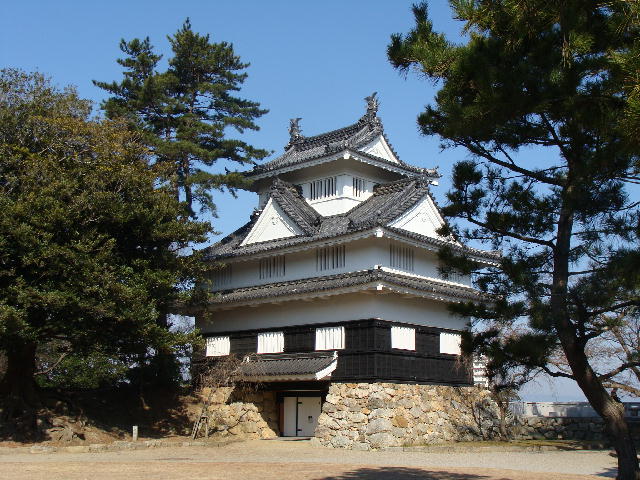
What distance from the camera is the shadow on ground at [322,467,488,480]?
579 inches

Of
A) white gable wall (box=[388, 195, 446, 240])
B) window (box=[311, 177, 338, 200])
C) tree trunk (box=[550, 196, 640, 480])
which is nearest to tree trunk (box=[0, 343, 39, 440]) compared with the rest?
window (box=[311, 177, 338, 200])

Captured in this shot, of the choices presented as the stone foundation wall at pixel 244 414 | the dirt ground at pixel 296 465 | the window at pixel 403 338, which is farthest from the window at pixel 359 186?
the dirt ground at pixel 296 465

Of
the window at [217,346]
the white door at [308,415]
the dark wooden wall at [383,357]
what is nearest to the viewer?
the dark wooden wall at [383,357]

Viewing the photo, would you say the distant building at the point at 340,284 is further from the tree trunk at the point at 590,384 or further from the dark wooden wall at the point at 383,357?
the tree trunk at the point at 590,384

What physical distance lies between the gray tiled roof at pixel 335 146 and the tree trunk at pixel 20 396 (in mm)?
13341

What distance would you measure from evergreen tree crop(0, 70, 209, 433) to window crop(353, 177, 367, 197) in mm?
7874

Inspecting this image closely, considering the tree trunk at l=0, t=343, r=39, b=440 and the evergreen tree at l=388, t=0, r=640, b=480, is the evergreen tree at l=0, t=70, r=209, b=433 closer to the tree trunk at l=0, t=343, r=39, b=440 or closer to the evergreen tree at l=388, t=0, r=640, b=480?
the tree trunk at l=0, t=343, r=39, b=440

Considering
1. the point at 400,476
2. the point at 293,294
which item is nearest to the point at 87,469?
the point at 400,476

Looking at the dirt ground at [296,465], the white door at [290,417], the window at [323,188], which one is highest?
the window at [323,188]

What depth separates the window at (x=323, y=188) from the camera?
30.2 metres

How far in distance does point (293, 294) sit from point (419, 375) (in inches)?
212

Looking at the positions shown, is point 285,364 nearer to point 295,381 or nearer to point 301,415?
point 295,381

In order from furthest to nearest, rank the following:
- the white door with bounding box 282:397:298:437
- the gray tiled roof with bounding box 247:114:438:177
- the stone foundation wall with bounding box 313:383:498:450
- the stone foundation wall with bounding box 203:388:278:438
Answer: the gray tiled roof with bounding box 247:114:438:177 → the white door with bounding box 282:397:298:437 → the stone foundation wall with bounding box 203:388:278:438 → the stone foundation wall with bounding box 313:383:498:450

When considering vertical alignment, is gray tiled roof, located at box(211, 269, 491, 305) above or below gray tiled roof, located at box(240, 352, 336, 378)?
above
